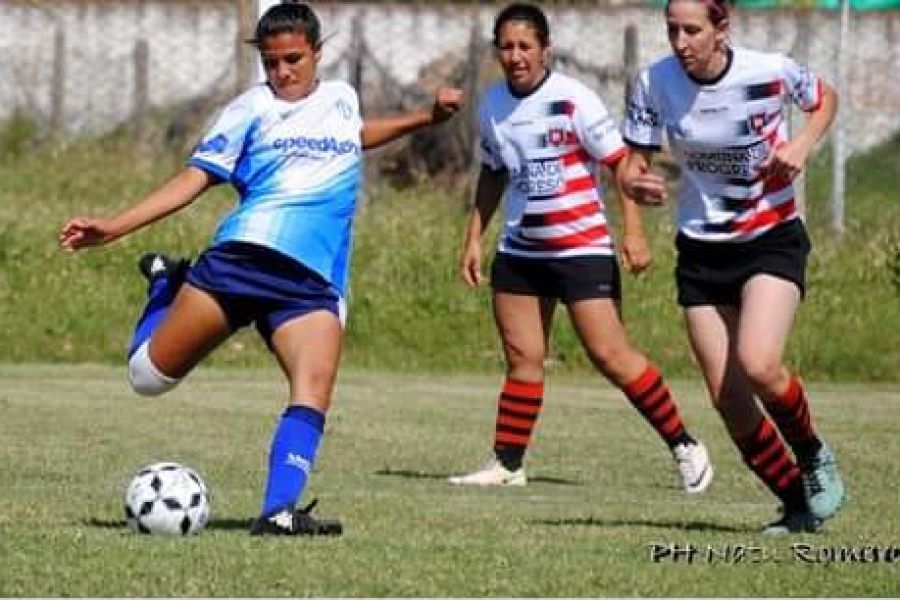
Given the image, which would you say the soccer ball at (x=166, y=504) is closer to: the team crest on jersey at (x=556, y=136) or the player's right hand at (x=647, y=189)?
the player's right hand at (x=647, y=189)

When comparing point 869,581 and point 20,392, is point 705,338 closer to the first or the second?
Result: point 869,581

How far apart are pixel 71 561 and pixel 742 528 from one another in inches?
105

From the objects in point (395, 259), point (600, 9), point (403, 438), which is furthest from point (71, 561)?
point (600, 9)

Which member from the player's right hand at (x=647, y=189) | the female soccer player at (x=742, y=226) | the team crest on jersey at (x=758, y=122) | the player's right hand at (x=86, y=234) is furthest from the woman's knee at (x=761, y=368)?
the player's right hand at (x=86, y=234)

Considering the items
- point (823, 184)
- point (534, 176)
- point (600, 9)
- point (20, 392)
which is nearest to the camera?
point (534, 176)

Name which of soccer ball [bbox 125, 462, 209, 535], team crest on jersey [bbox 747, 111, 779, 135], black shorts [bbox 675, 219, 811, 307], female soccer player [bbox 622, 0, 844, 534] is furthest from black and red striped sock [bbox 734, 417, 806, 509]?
soccer ball [bbox 125, 462, 209, 535]

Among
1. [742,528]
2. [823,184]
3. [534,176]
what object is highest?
[534,176]

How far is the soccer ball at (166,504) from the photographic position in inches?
336

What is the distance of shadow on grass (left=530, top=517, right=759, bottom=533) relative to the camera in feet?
30.1

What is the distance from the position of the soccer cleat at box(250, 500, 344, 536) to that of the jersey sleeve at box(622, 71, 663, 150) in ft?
5.83

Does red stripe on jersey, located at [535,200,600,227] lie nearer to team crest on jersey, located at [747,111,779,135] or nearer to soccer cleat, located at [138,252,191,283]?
team crest on jersey, located at [747,111,779,135]

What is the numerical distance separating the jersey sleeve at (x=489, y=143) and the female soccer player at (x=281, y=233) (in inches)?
97.1

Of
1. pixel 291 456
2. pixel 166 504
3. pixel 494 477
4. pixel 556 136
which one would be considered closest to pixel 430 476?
pixel 494 477

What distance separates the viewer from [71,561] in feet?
25.1
